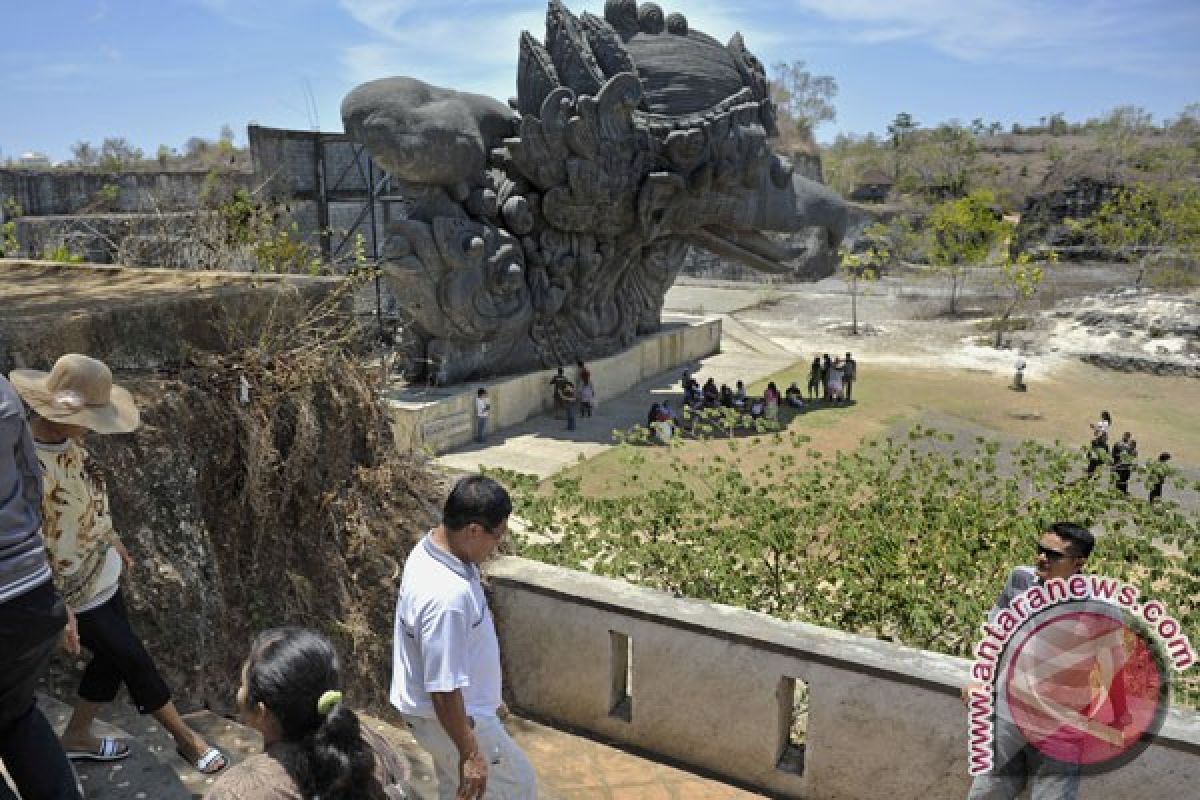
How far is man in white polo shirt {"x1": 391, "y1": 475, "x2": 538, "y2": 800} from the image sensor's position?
2.50m

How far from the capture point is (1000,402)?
17016 millimetres

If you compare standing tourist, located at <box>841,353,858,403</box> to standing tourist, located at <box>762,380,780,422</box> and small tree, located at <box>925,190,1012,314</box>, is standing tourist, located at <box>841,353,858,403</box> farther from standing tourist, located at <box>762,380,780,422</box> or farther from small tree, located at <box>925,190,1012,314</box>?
small tree, located at <box>925,190,1012,314</box>

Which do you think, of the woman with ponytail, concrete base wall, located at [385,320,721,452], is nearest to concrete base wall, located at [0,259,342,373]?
the woman with ponytail

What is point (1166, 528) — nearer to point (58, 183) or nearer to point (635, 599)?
point (635, 599)

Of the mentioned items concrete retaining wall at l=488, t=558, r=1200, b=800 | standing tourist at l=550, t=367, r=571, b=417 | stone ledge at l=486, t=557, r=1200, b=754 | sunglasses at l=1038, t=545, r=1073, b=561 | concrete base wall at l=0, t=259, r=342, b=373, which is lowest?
standing tourist at l=550, t=367, r=571, b=417

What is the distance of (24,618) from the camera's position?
2.24 meters

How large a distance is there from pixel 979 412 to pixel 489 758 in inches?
603

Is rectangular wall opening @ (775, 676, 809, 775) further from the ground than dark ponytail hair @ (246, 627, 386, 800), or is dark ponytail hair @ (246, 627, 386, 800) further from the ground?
dark ponytail hair @ (246, 627, 386, 800)

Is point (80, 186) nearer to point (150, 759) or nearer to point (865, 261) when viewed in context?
point (865, 261)

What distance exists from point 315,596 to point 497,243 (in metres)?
9.54

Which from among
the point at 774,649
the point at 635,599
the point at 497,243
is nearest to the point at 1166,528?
the point at 774,649

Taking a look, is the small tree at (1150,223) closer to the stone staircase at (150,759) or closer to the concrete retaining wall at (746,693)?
the concrete retaining wall at (746,693)

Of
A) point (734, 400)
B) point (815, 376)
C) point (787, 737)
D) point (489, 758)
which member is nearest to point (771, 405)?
point (734, 400)

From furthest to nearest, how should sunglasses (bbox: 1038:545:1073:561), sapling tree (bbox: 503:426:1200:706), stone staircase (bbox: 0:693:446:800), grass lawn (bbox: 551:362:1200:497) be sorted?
grass lawn (bbox: 551:362:1200:497)
sapling tree (bbox: 503:426:1200:706)
sunglasses (bbox: 1038:545:1073:561)
stone staircase (bbox: 0:693:446:800)
